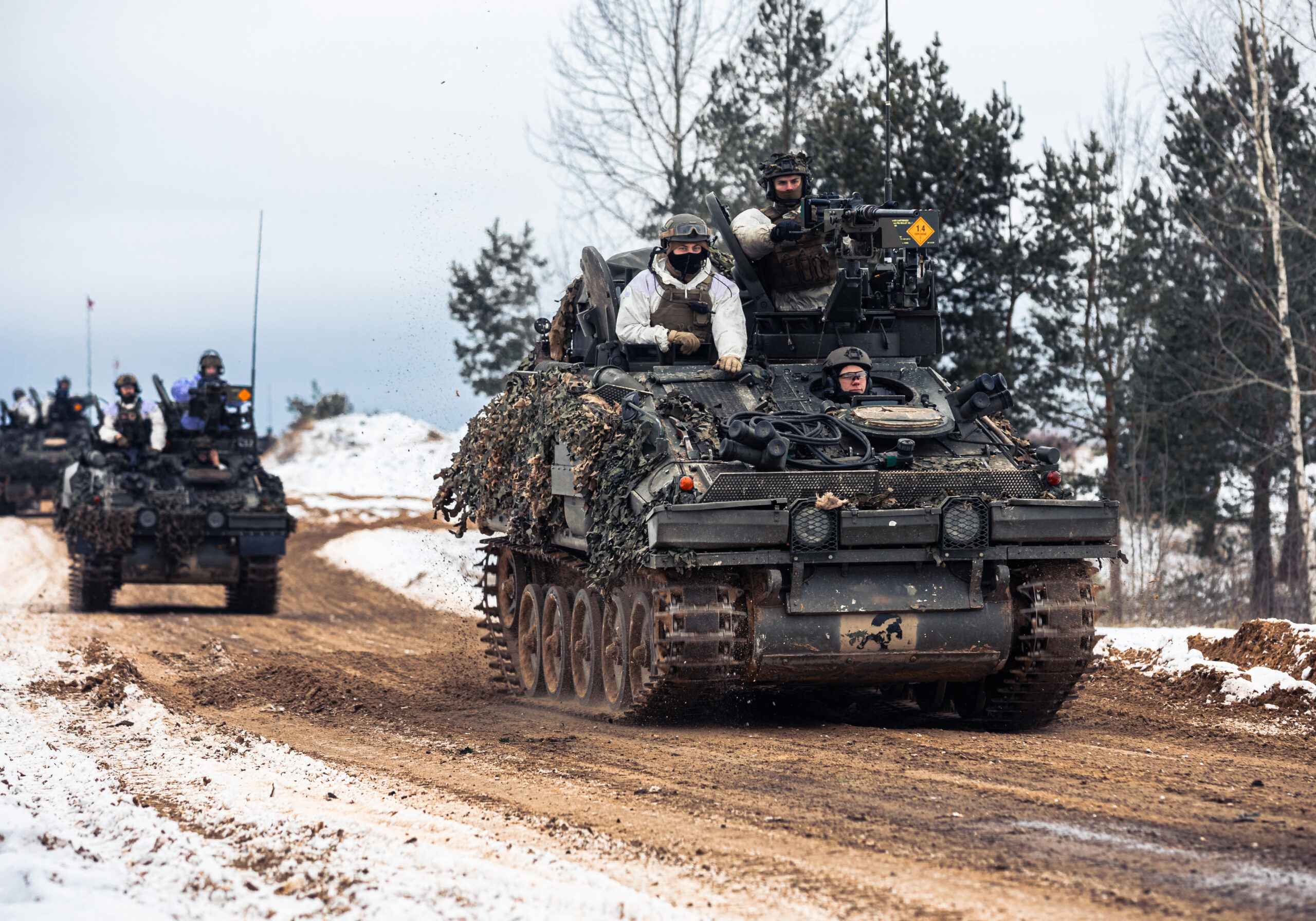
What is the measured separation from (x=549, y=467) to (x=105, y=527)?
34.5 ft

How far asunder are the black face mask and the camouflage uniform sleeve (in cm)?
80

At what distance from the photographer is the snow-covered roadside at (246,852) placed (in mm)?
5383

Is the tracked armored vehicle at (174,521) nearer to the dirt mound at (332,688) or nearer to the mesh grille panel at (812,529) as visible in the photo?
the dirt mound at (332,688)

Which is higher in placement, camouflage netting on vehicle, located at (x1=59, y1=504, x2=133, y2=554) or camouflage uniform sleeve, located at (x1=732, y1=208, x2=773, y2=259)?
camouflage uniform sleeve, located at (x1=732, y1=208, x2=773, y2=259)

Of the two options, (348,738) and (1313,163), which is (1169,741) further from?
(1313,163)

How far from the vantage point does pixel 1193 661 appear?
12.2 meters

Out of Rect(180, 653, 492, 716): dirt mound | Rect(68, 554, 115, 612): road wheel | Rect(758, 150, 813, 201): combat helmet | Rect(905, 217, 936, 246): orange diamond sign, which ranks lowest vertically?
Rect(180, 653, 492, 716): dirt mound

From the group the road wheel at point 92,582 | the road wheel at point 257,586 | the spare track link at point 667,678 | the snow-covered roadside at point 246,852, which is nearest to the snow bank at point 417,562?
the road wheel at point 257,586

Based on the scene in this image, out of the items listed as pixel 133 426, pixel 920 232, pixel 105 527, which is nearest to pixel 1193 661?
pixel 920 232

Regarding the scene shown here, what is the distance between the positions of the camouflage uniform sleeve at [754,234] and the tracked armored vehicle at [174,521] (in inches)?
417

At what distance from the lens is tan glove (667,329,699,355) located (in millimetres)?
11406

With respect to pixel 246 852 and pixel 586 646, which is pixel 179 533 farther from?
pixel 246 852

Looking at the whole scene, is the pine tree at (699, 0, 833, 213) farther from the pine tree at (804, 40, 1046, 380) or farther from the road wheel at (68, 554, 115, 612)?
the road wheel at (68, 554, 115, 612)

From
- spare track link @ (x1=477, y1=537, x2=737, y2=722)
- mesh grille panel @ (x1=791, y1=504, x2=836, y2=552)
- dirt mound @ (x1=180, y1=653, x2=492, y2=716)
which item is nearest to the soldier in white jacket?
spare track link @ (x1=477, y1=537, x2=737, y2=722)
